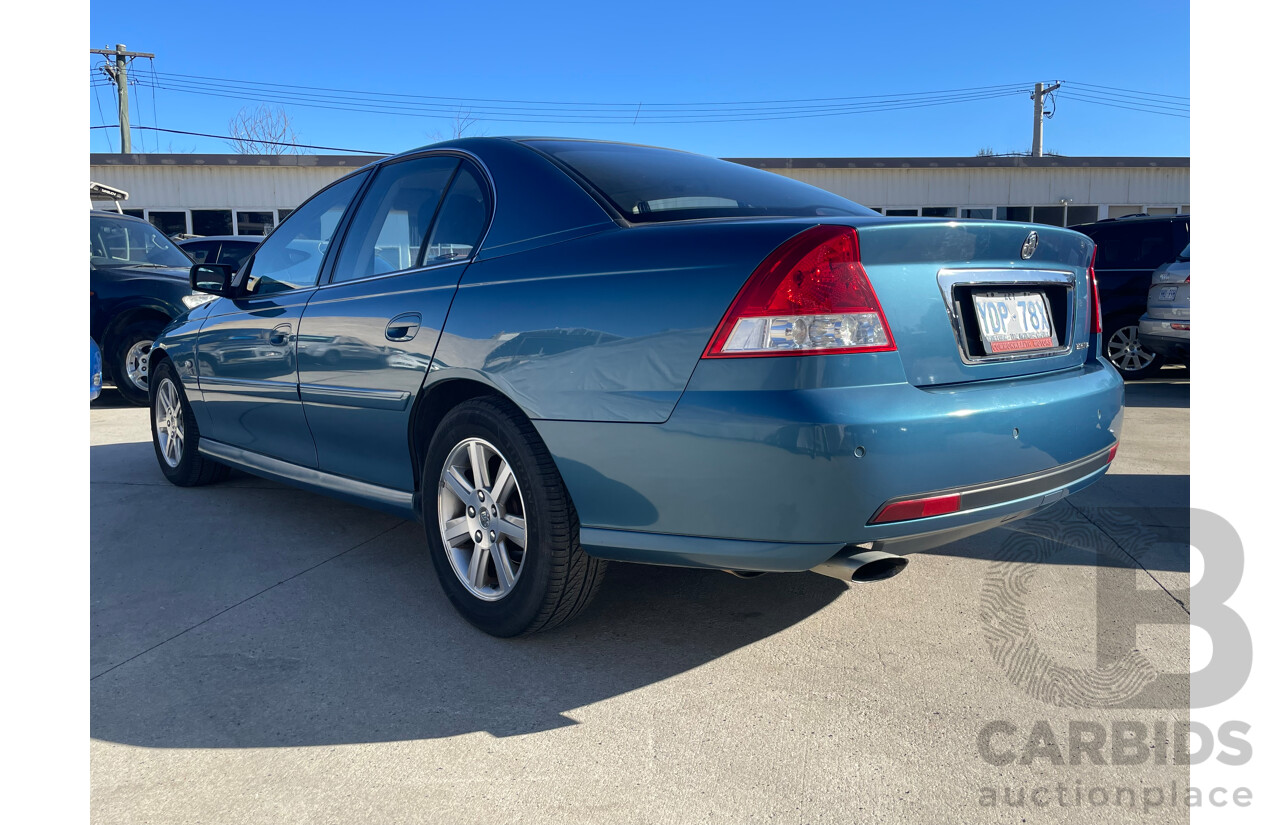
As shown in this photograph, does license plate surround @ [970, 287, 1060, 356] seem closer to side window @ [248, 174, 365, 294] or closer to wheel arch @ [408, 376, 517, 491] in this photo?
wheel arch @ [408, 376, 517, 491]

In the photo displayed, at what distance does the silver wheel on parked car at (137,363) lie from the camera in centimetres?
826

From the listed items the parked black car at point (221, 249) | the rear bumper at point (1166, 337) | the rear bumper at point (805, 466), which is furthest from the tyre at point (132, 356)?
the rear bumper at point (1166, 337)

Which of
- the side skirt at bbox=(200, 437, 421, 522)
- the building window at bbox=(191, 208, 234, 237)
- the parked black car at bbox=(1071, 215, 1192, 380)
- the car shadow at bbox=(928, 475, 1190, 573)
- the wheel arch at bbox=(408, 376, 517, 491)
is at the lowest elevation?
the car shadow at bbox=(928, 475, 1190, 573)

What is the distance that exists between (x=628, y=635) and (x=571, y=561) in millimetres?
451

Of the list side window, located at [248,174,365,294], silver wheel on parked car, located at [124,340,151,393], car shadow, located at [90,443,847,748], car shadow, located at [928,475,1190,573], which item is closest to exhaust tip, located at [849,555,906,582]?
car shadow, located at [90,443,847,748]

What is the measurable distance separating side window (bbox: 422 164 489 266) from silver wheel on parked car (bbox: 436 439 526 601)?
2.23 ft

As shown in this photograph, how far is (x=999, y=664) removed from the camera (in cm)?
266

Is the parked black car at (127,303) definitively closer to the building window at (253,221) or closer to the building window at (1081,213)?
the building window at (253,221)

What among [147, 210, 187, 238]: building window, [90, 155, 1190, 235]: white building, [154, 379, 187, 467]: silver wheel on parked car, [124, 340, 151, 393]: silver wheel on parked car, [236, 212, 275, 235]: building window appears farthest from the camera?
[236, 212, 275, 235]: building window

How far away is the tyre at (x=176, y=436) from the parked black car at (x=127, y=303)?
3.32 metres

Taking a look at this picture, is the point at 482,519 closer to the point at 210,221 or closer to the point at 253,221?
the point at 253,221

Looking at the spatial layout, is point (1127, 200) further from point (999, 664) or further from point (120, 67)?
point (120, 67)

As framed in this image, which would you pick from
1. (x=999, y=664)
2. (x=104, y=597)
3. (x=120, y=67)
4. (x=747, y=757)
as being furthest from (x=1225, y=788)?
(x=120, y=67)

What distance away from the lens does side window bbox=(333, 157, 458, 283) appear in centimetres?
331
